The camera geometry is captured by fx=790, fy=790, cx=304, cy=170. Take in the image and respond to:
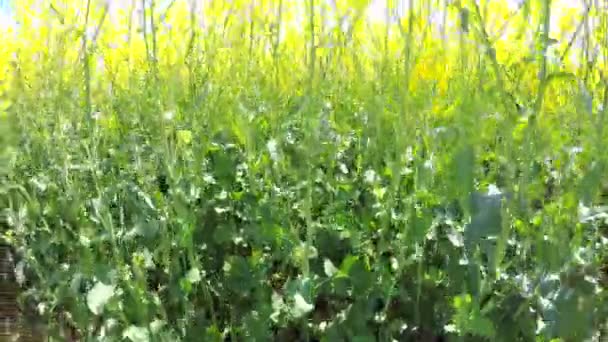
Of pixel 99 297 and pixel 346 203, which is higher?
pixel 346 203

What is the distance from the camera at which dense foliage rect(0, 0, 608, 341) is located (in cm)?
135

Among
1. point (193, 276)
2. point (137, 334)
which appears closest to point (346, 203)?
point (193, 276)

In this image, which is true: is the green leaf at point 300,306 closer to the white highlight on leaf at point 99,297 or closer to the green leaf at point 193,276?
the green leaf at point 193,276

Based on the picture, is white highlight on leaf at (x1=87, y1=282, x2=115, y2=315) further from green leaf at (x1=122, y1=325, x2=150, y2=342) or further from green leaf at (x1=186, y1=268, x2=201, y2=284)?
green leaf at (x1=186, y1=268, x2=201, y2=284)

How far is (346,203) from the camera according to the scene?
1.91 m

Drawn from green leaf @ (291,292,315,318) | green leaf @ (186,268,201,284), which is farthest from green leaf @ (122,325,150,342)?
green leaf @ (291,292,315,318)

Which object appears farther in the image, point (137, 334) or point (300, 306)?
point (137, 334)

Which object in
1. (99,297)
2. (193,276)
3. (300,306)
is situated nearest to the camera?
(300,306)

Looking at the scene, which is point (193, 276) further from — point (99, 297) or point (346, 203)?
point (346, 203)

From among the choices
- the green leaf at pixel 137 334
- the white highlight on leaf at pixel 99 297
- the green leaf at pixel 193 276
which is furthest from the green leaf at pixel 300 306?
the white highlight on leaf at pixel 99 297

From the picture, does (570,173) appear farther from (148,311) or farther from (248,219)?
(148,311)

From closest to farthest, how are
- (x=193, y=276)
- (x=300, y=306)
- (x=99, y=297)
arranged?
1. (x=300, y=306)
2. (x=193, y=276)
3. (x=99, y=297)

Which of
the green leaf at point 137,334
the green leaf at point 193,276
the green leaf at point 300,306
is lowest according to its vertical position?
the green leaf at point 137,334

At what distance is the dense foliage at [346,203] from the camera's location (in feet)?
4.43
